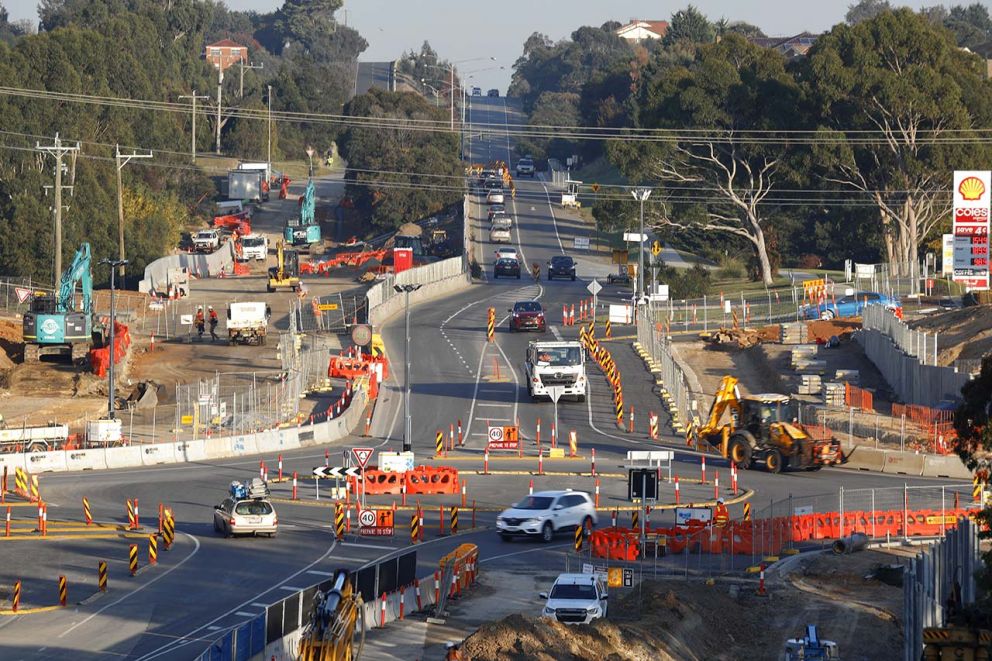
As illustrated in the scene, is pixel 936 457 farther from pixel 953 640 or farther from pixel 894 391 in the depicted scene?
pixel 953 640

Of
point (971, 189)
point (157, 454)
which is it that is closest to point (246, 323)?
point (157, 454)

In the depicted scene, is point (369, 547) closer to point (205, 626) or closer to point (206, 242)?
point (205, 626)

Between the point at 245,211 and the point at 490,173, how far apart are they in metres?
33.4

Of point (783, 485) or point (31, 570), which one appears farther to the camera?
point (783, 485)

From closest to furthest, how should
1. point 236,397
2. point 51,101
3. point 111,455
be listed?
point 111,455, point 236,397, point 51,101

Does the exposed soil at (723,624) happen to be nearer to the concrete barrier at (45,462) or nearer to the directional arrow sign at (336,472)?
the directional arrow sign at (336,472)

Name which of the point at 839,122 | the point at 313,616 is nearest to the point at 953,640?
the point at 313,616

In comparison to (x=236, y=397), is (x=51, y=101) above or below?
above

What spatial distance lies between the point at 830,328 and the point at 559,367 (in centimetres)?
2117

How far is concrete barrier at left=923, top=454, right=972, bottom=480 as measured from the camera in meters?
48.2

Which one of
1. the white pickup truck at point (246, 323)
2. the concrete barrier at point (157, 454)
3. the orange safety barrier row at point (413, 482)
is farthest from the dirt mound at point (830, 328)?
the concrete barrier at point (157, 454)

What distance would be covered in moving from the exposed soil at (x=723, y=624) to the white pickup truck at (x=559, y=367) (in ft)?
79.3

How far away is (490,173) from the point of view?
16038cm

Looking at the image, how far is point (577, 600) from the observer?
30.1 m
